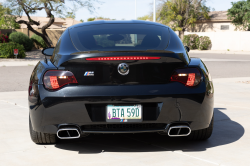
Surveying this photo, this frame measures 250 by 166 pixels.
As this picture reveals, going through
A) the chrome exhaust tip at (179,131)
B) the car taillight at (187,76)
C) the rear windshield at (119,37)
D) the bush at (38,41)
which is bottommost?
the bush at (38,41)

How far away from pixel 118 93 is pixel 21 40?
1184 inches

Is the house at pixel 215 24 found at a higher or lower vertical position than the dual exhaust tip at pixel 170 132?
lower

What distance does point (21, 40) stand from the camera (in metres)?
32.2

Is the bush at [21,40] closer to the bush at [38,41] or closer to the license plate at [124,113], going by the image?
the bush at [38,41]

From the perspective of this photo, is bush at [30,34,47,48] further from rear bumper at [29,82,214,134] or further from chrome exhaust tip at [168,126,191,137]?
chrome exhaust tip at [168,126,191,137]

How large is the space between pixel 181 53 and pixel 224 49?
38097mm

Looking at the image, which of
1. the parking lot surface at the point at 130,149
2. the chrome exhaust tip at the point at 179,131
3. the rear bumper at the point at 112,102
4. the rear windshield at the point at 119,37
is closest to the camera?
the rear bumper at the point at 112,102

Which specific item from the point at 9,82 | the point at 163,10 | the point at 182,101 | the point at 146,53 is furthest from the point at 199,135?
the point at 163,10

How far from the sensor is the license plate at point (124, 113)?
12.5 feet

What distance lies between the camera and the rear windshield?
13.6ft

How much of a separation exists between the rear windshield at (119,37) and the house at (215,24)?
150ft

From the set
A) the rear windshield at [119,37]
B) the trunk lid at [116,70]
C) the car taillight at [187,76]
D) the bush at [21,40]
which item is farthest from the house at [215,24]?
the trunk lid at [116,70]

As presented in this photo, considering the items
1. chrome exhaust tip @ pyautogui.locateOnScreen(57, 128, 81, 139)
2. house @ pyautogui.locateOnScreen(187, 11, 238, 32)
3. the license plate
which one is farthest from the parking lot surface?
house @ pyautogui.locateOnScreen(187, 11, 238, 32)

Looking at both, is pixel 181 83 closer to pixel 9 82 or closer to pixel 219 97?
pixel 219 97
